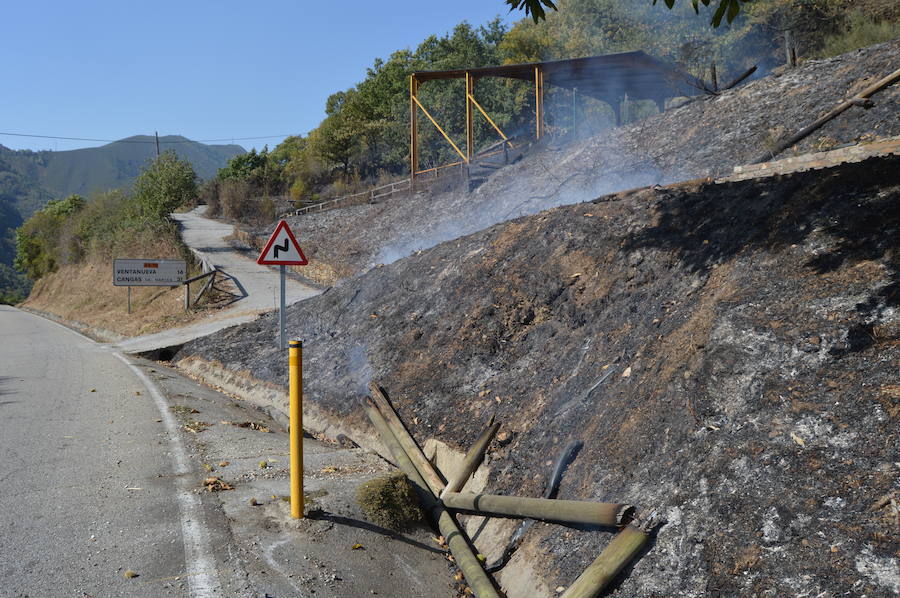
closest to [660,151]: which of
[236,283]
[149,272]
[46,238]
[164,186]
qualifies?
[236,283]

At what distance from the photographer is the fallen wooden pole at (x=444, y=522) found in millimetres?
4711

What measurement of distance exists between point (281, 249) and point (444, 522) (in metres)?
2.83

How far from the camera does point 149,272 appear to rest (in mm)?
24656

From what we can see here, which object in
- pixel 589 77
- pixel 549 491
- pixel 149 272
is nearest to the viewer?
pixel 549 491

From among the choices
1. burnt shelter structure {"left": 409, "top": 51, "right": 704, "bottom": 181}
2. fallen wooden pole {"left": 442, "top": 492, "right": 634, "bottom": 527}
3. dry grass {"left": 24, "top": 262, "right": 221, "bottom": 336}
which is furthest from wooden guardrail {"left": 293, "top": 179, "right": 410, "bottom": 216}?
fallen wooden pole {"left": 442, "top": 492, "right": 634, "bottom": 527}

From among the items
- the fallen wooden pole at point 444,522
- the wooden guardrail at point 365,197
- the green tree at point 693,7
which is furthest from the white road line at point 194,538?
the wooden guardrail at point 365,197

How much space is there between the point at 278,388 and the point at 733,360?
787cm

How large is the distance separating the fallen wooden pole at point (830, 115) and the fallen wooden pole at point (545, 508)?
362 inches

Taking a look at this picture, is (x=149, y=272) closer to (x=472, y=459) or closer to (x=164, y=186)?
(x=164, y=186)

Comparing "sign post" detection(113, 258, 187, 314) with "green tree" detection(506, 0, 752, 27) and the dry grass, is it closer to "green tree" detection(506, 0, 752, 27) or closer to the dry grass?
the dry grass

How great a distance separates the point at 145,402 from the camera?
372 inches

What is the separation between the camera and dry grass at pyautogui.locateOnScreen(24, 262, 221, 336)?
2297 centimetres

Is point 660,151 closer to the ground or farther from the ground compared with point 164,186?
closer to the ground

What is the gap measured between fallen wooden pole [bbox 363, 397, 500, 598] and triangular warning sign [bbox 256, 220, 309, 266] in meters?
2.23
